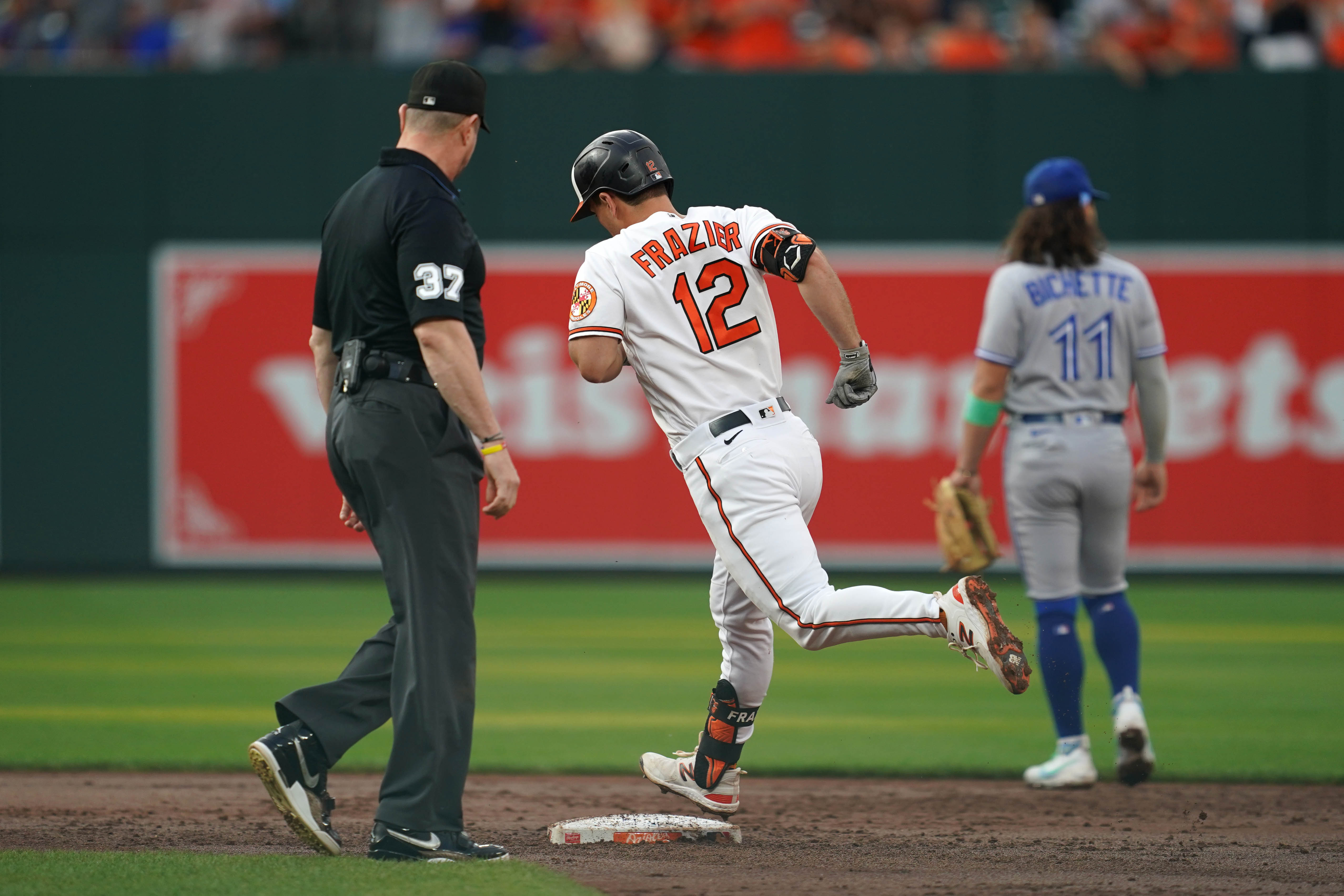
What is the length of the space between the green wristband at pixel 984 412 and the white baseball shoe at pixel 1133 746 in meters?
1.18

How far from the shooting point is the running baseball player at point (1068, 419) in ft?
18.9

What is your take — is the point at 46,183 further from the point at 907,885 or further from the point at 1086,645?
the point at 907,885

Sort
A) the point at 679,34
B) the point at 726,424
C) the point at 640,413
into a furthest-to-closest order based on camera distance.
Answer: the point at 679,34, the point at 640,413, the point at 726,424

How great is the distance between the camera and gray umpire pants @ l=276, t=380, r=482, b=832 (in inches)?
166

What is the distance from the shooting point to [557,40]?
1385 cm

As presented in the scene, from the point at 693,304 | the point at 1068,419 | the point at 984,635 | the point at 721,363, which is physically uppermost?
the point at 693,304

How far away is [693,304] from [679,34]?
33.8 ft

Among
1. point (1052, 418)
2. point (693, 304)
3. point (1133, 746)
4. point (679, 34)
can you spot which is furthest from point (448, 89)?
point (679, 34)

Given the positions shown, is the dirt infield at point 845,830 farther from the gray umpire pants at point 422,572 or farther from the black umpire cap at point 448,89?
the black umpire cap at point 448,89

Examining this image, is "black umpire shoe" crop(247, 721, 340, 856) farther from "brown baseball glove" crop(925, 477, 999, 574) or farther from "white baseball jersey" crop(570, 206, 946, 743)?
"brown baseball glove" crop(925, 477, 999, 574)

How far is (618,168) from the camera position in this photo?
474cm

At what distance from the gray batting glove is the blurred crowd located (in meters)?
9.16

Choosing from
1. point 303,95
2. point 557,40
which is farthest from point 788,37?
point 303,95

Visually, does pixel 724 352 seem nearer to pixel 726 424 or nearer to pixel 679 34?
pixel 726 424
